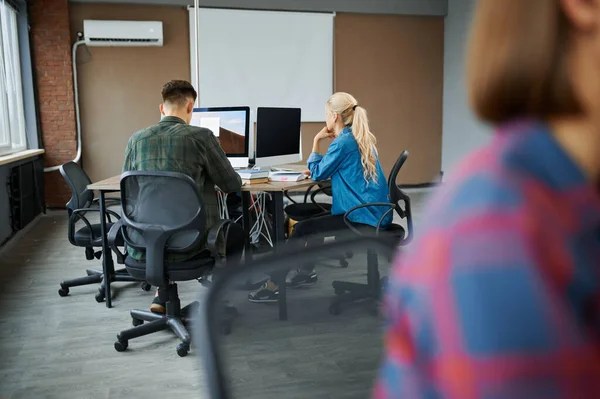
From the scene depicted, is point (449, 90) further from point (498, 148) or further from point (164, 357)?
point (498, 148)

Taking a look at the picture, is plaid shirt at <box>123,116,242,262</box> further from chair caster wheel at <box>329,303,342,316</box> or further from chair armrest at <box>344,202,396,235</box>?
chair caster wheel at <box>329,303,342,316</box>

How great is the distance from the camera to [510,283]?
322mm

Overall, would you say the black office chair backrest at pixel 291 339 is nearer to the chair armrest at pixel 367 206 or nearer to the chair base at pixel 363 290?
the chair base at pixel 363 290

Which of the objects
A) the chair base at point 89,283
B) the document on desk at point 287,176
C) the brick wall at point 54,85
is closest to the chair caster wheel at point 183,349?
the chair base at point 89,283

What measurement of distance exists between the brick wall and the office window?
24 cm

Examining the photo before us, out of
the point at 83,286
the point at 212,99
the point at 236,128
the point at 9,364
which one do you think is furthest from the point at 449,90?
the point at 9,364

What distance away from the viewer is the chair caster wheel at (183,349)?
251 cm

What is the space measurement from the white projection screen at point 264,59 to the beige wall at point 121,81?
0.23m

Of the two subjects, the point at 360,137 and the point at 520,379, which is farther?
the point at 360,137

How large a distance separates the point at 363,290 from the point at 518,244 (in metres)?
0.55

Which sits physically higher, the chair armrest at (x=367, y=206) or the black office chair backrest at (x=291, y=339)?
the black office chair backrest at (x=291, y=339)

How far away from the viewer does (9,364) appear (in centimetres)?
245

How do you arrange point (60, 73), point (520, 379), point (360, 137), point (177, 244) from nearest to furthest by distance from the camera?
point (520, 379) < point (177, 244) < point (360, 137) < point (60, 73)

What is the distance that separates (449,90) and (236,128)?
5051 mm
